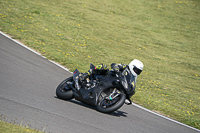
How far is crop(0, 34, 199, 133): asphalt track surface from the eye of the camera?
5.13 m

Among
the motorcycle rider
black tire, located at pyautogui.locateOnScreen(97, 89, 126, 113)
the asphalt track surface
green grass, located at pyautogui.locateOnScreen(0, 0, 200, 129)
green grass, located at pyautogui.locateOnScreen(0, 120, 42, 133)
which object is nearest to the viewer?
green grass, located at pyautogui.locateOnScreen(0, 120, 42, 133)

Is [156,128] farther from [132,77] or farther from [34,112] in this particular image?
[34,112]

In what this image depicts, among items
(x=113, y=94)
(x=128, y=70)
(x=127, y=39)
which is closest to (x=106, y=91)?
(x=113, y=94)

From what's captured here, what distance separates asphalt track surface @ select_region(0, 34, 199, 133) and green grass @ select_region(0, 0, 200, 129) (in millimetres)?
1815

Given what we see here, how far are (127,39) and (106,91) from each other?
15.1m

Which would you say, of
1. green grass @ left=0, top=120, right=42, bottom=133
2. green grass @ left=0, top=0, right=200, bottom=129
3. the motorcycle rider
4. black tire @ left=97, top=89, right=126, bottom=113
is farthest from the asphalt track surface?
green grass @ left=0, top=0, right=200, bottom=129

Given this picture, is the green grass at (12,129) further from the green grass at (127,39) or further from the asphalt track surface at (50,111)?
the green grass at (127,39)

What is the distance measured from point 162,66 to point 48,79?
10107mm

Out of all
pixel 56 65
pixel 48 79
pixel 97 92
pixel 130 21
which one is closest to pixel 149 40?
pixel 130 21

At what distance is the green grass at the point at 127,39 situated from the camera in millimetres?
12008

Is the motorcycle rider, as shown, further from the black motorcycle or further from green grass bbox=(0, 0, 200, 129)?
green grass bbox=(0, 0, 200, 129)

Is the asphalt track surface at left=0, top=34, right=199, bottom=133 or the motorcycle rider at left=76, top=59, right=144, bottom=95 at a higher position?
the motorcycle rider at left=76, top=59, right=144, bottom=95

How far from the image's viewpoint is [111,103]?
21.3ft

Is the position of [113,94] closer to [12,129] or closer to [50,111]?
[50,111]
